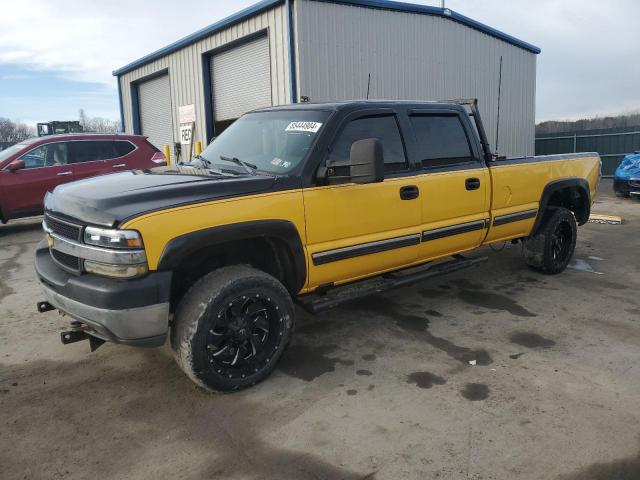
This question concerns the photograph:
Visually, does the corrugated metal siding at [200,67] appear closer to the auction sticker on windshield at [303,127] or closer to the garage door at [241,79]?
the garage door at [241,79]

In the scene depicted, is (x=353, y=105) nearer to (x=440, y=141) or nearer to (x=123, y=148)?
(x=440, y=141)

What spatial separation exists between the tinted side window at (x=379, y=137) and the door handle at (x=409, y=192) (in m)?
0.17

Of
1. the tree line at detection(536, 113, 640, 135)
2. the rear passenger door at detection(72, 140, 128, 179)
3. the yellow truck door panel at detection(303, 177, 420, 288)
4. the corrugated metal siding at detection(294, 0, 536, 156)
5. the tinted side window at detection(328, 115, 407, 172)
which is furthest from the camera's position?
the tree line at detection(536, 113, 640, 135)

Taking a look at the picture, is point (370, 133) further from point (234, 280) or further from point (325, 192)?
point (234, 280)

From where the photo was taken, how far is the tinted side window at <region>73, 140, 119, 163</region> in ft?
32.3

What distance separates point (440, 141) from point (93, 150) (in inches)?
304

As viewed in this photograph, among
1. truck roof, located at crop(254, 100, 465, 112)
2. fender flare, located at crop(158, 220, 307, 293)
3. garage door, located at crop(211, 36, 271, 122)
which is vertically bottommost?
fender flare, located at crop(158, 220, 307, 293)

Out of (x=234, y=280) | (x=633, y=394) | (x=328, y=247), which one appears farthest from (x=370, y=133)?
(x=633, y=394)

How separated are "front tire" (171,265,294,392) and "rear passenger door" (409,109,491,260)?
5.06 ft

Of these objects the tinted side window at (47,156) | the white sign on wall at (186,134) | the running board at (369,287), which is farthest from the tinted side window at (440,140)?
the white sign on wall at (186,134)

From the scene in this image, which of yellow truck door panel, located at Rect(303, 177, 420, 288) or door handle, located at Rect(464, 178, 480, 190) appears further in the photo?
door handle, located at Rect(464, 178, 480, 190)

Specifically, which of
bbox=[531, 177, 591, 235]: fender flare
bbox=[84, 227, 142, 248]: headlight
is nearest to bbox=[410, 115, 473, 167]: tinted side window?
bbox=[531, 177, 591, 235]: fender flare

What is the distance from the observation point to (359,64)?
12.2 metres

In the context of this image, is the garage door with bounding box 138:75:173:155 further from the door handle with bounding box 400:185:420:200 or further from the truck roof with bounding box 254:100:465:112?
the door handle with bounding box 400:185:420:200
